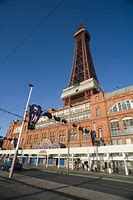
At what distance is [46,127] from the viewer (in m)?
50.0

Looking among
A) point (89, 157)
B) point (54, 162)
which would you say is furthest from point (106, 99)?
point (54, 162)

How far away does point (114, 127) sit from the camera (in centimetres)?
3447

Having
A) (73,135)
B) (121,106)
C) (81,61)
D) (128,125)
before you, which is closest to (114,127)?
(128,125)

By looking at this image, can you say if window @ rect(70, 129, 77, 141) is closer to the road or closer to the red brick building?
the red brick building

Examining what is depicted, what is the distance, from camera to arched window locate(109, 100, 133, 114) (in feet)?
111

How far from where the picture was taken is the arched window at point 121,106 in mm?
33875

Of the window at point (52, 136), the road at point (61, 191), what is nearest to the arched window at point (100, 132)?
the window at point (52, 136)

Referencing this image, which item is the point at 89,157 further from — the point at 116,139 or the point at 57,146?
the point at 57,146

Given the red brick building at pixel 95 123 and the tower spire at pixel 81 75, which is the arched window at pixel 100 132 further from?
the tower spire at pixel 81 75

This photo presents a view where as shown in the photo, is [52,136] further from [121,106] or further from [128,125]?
[128,125]


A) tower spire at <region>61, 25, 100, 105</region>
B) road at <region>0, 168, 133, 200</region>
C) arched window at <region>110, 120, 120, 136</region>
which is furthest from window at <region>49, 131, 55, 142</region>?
road at <region>0, 168, 133, 200</region>

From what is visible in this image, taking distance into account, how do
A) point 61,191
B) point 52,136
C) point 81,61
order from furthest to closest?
point 81,61 < point 52,136 < point 61,191

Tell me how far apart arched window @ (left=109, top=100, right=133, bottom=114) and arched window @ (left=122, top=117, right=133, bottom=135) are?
8.16 ft

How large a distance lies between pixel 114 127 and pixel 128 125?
3205mm
